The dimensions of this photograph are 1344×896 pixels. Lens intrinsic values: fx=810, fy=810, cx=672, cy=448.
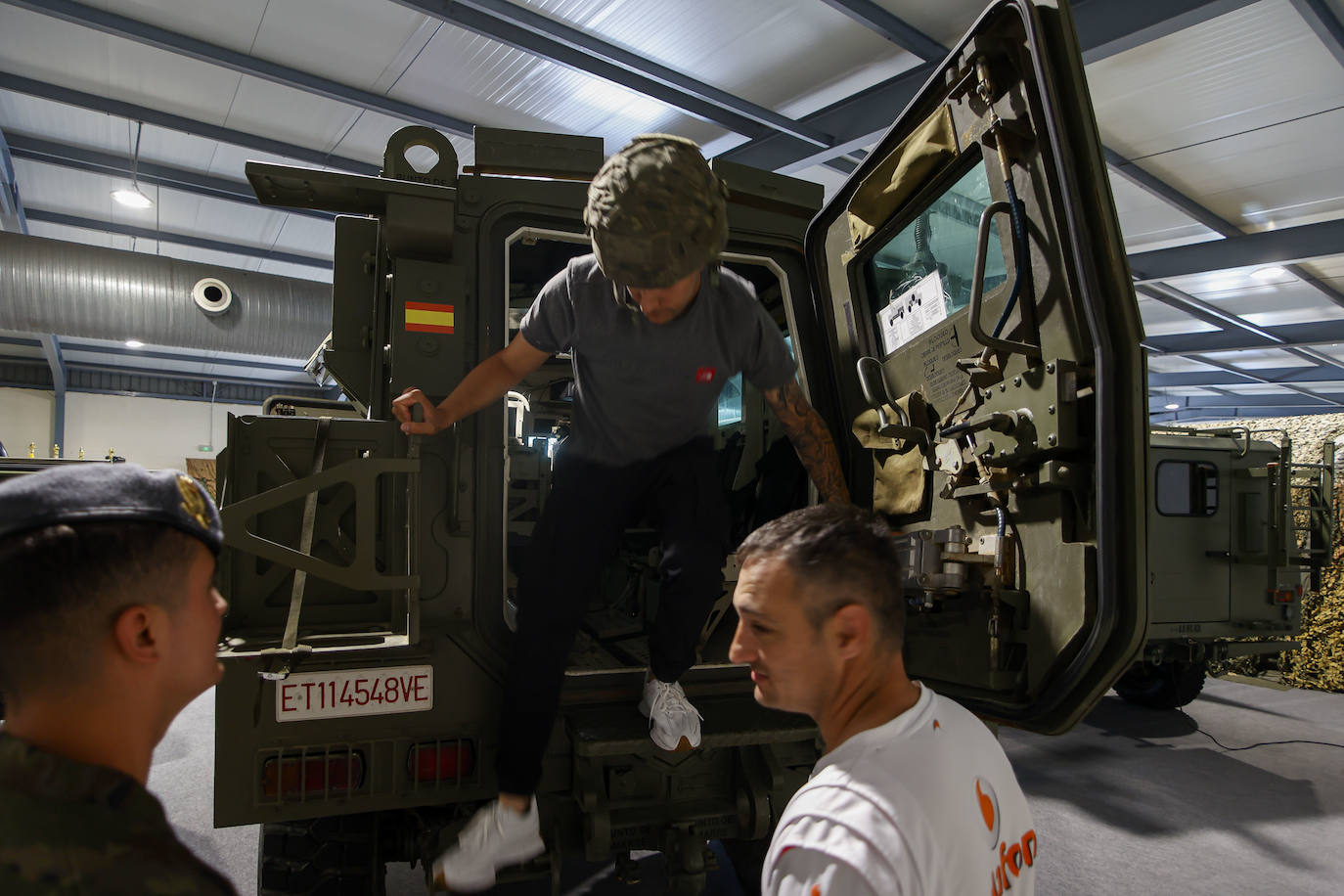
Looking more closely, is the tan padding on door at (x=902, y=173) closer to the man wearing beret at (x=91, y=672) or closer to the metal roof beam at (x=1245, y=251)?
the man wearing beret at (x=91, y=672)

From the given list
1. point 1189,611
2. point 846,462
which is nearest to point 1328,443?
point 1189,611

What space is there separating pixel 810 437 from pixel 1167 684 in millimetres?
5838

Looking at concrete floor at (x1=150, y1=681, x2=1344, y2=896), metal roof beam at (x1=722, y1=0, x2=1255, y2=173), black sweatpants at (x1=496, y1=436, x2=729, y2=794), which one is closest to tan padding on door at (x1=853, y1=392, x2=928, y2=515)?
black sweatpants at (x1=496, y1=436, x2=729, y2=794)

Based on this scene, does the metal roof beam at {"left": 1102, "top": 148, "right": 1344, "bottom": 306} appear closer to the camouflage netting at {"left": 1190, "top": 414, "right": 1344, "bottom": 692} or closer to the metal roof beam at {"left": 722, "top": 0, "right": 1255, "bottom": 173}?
the metal roof beam at {"left": 722, "top": 0, "right": 1255, "bottom": 173}

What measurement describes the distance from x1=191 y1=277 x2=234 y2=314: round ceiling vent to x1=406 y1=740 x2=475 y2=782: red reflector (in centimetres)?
677

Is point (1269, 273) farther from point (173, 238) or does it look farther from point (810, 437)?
point (173, 238)

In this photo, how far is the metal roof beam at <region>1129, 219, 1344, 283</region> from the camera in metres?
7.29

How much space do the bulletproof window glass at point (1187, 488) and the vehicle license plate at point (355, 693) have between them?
5.80 meters

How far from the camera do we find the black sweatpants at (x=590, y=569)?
2.16 meters

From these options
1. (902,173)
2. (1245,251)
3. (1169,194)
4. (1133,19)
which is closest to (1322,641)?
(1245,251)

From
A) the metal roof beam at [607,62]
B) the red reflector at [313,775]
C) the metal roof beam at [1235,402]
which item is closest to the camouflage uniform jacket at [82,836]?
the red reflector at [313,775]

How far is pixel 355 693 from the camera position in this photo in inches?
83.9

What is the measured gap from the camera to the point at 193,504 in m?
0.90

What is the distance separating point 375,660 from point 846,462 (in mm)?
1754
